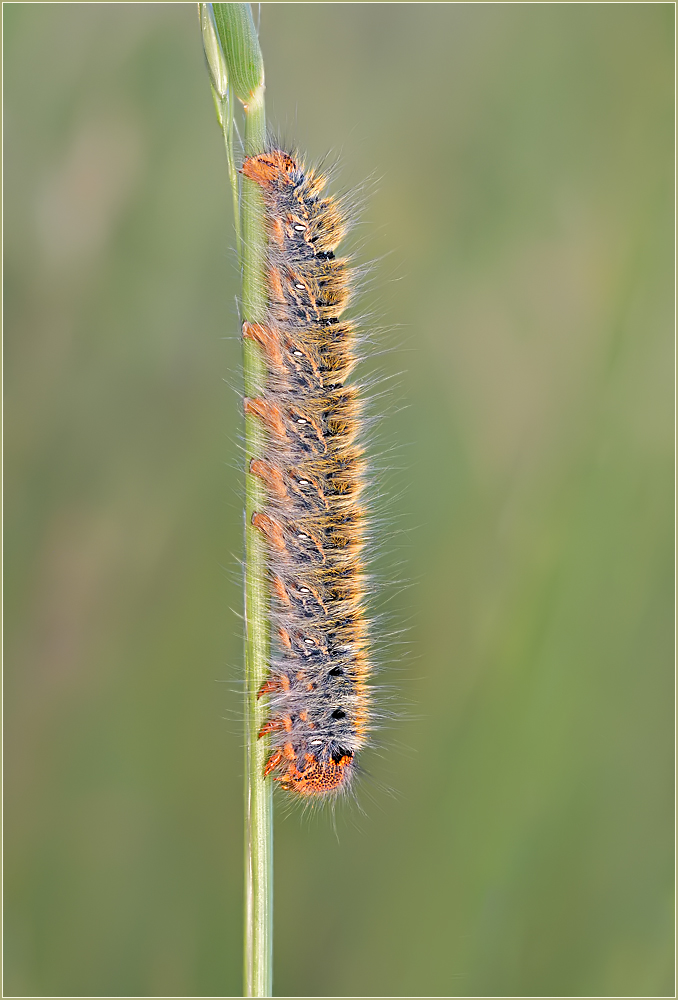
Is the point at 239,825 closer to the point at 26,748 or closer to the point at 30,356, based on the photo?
the point at 26,748

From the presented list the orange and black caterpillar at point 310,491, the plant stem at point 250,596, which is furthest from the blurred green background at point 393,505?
the plant stem at point 250,596

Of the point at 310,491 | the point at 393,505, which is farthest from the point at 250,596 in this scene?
the point at 393,505

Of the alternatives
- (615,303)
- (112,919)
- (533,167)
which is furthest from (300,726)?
(533,167)

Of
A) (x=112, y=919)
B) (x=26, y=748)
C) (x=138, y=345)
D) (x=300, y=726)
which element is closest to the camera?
(x=300, y=726)

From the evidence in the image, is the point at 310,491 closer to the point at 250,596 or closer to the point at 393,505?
the point at 250,596

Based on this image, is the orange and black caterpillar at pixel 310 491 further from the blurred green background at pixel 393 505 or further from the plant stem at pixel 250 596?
the blurred green background at pixel 393 505

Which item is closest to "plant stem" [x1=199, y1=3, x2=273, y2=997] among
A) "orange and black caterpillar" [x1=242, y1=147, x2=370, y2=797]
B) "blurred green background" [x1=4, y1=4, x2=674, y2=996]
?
"orange and black caterpillar" [x1=242, y1=147, x2=370, y2=797]
